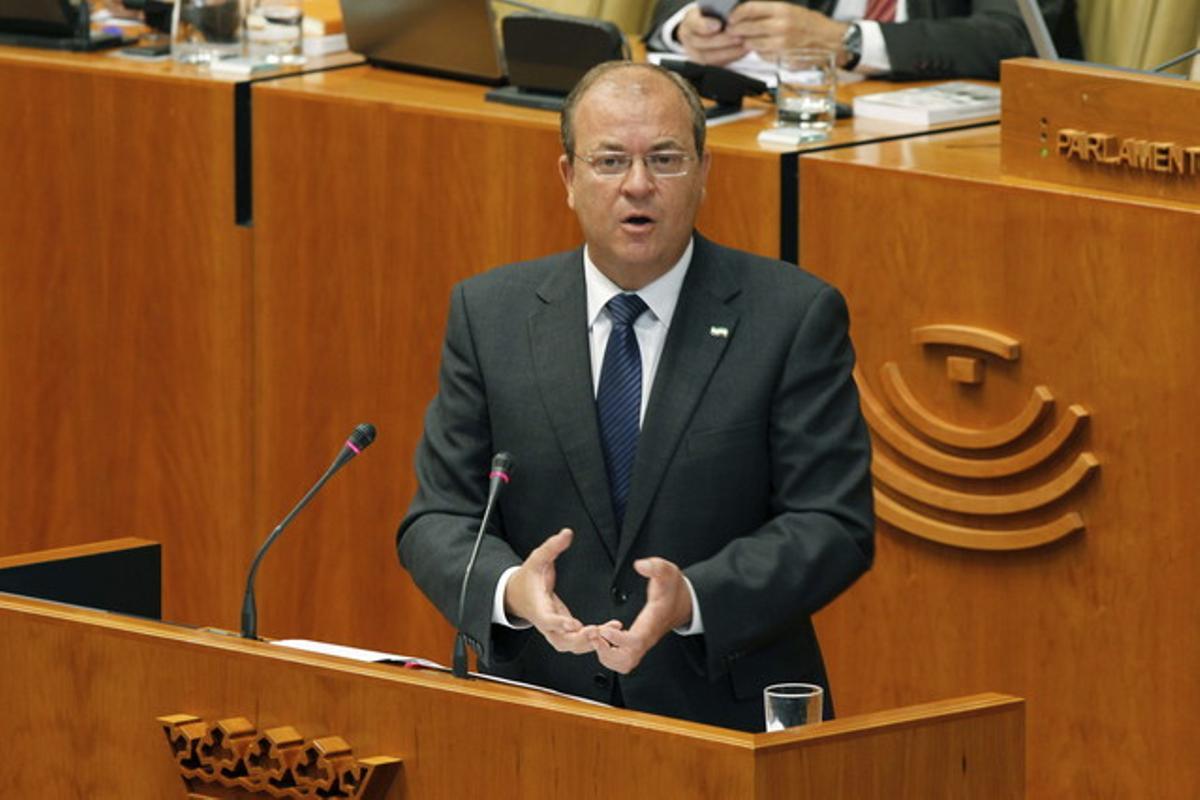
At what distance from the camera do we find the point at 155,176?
535 cm

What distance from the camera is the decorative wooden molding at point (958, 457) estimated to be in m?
4.15

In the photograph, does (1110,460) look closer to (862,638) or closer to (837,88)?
(862,638)

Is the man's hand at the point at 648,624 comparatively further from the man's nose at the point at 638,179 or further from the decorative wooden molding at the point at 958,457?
the decorative wooden molding at the point at 958,457

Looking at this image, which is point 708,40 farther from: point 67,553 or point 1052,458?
point 67,553

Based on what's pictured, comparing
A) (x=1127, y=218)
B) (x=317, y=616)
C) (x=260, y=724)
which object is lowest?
(x=317, y=616)

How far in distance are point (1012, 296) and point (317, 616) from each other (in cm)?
168

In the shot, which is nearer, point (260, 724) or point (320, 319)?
point (260, 724)

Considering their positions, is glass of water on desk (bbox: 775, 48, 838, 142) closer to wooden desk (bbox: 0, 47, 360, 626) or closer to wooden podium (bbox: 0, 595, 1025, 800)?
wooden desk (bbox: 0, 47, 360, 626)

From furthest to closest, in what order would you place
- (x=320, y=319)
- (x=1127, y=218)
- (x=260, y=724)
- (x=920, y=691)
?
(x=320, y=319), (x=920, y=691), (x=1127, y=218), (x=260, y=724)

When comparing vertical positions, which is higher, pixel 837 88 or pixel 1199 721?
pixel 837 88

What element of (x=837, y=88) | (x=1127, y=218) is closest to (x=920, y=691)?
(x=1127, y=218)

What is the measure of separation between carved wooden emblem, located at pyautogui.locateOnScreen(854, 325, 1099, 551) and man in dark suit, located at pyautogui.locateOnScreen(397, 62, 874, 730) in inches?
35.1

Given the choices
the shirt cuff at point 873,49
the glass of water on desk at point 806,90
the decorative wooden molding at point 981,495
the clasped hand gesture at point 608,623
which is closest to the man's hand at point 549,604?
the clasped hand gesture at point 608,623

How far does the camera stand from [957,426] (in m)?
4.31
